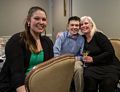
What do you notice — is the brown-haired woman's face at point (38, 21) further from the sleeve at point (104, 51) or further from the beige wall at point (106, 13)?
the beige wall at point (106, 13)

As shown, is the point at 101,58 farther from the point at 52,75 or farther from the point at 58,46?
the point at 52,75

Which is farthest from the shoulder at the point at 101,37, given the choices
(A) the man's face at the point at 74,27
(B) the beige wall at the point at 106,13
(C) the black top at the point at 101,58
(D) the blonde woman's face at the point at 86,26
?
(B) the beige wall at the point at 106,13

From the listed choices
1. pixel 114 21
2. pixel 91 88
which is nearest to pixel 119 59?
pixel 91 88

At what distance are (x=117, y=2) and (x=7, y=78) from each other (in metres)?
2.62

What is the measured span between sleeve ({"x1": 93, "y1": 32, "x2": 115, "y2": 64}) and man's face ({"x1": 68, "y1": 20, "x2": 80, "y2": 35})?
29 centimetres

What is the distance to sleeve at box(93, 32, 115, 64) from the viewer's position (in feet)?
8.85

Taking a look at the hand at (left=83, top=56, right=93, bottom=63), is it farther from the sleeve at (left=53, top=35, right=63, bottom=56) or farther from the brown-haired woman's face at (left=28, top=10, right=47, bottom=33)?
the brown-haired woman's face at (left=28, top=10, right=47, bottom=33)

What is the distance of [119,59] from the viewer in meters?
3.00

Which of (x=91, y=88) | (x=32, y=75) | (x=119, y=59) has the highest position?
(x=32, y=75)

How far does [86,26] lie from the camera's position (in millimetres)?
2846

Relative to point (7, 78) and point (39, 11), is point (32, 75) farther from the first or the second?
point (39, 11)

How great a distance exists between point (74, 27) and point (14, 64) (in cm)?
146

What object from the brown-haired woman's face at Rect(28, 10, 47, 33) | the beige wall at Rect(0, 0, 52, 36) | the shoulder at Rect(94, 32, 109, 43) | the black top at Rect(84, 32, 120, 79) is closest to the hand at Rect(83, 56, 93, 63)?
the black top at Rect(84, 32, 120, 79)

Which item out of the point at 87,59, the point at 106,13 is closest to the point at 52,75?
the point at 87,59
